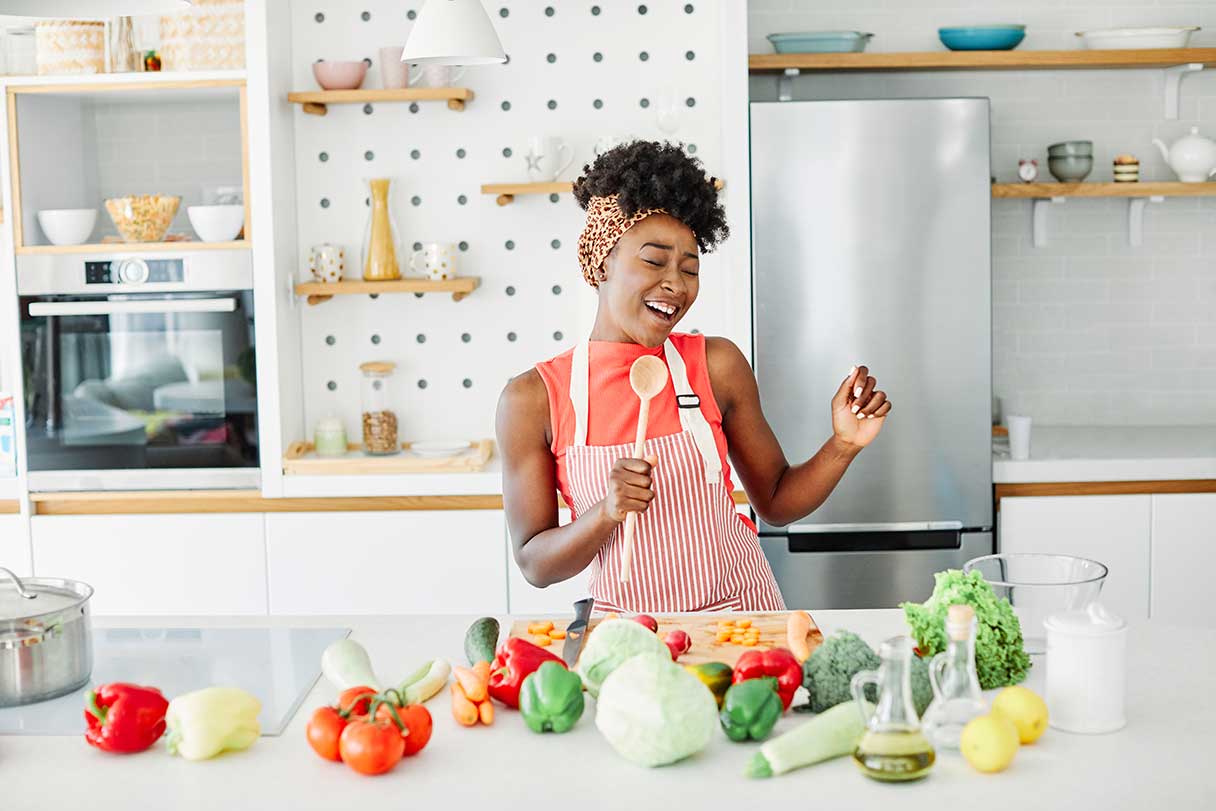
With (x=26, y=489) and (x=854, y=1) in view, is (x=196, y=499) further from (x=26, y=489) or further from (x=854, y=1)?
(x=854, y=1)

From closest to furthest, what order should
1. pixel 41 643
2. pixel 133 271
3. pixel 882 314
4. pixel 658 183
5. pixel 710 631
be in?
pixel 41 643
pixel 710 631
pixel 658 183
pixel 882 314
pixel 133 271

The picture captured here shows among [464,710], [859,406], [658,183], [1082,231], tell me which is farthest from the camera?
[1082,231]

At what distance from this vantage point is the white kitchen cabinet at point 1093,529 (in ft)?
12.1

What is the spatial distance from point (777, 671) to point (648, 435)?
75 centimetres

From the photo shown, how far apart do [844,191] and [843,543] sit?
0.98 m

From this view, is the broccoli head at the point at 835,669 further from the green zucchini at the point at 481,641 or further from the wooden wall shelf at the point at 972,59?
the wooden wall shelf at the point at 972,59

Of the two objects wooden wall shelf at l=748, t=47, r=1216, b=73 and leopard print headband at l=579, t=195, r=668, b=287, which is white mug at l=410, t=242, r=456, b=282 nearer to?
wooden wall shelf at l=748, t=47, r=1216, b=73

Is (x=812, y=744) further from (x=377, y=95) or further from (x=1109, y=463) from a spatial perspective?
(x=377, y=95)

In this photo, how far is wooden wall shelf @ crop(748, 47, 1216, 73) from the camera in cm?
391

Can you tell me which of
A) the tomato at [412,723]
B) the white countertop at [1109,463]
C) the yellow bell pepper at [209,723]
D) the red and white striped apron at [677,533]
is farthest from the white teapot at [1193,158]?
the yellow bell pepper at [209,723]

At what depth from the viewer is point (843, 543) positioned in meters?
3.72

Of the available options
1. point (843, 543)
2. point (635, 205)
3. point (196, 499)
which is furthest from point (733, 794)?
point (196, 499)

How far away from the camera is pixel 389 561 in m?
3.73

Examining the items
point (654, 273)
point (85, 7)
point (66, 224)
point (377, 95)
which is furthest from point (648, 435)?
point (66, 224)
